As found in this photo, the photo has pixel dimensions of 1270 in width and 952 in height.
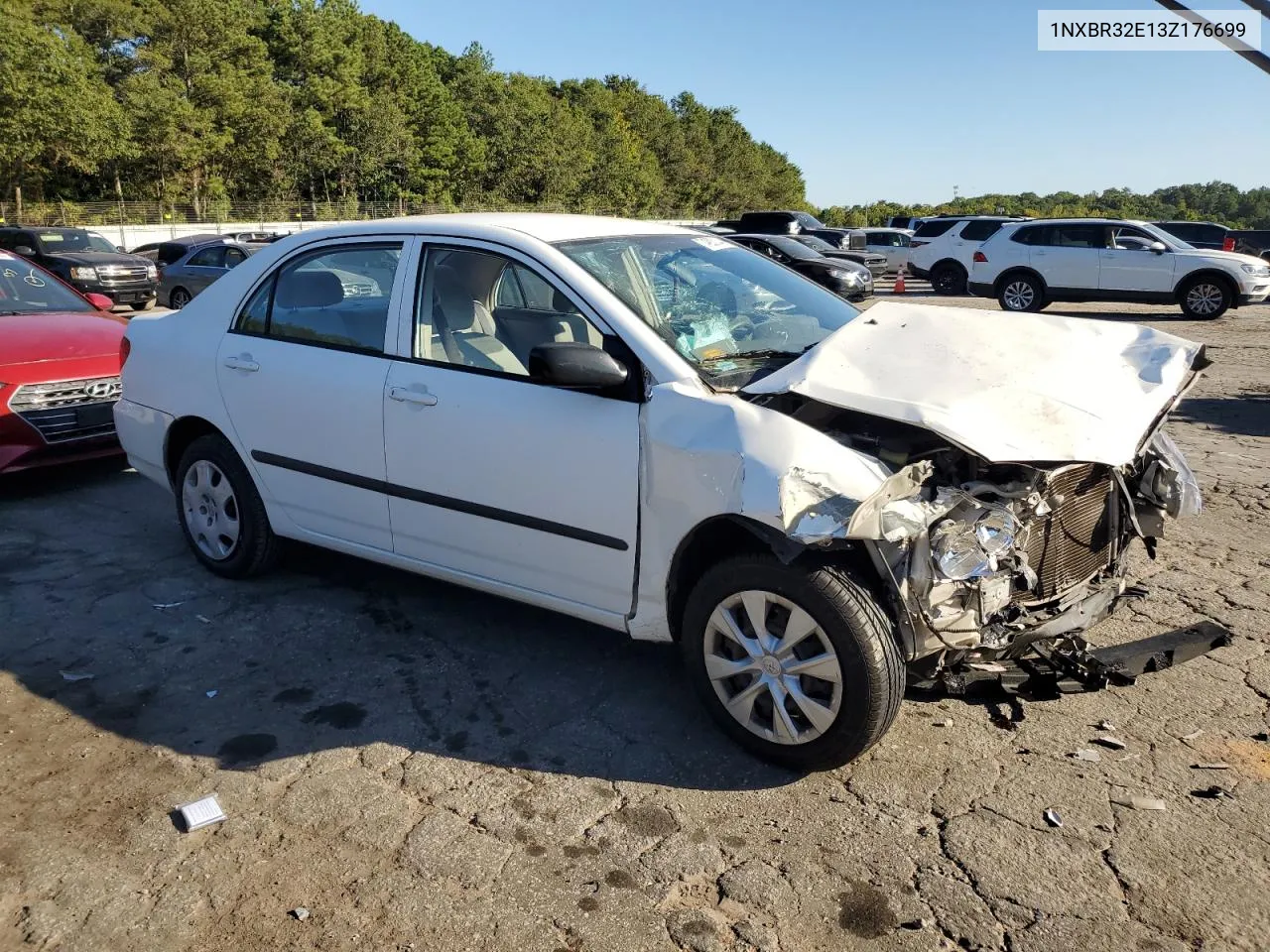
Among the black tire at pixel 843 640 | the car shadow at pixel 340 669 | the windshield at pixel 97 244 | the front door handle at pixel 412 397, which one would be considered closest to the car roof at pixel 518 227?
the front door handle at pixel 412 397

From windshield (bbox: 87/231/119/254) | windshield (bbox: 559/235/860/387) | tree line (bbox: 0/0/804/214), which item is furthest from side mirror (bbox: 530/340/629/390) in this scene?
tree line (bbox: 0/0/804/214)

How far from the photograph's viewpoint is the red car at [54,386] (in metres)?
6.15

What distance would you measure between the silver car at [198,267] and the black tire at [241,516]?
14586 millimetres

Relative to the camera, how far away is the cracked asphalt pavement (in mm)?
2619

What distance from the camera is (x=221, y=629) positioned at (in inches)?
173

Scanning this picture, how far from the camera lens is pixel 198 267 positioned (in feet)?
60.2

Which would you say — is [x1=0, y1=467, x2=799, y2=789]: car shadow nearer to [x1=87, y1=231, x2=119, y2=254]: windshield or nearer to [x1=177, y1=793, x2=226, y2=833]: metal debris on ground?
[x1=177, y1=793, x2=226, y2=833]: metal debris on ground

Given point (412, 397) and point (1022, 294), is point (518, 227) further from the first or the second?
point (1022, 294)

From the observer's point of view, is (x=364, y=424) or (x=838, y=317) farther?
(x=838, y=317)

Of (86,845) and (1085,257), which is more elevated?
(1085,257)

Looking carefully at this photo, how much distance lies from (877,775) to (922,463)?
1040 millimetres

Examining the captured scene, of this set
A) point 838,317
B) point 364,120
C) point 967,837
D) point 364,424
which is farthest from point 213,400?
point 364,120

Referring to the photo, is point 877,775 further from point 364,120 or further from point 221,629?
point 364,120

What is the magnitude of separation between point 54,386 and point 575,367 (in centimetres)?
458
